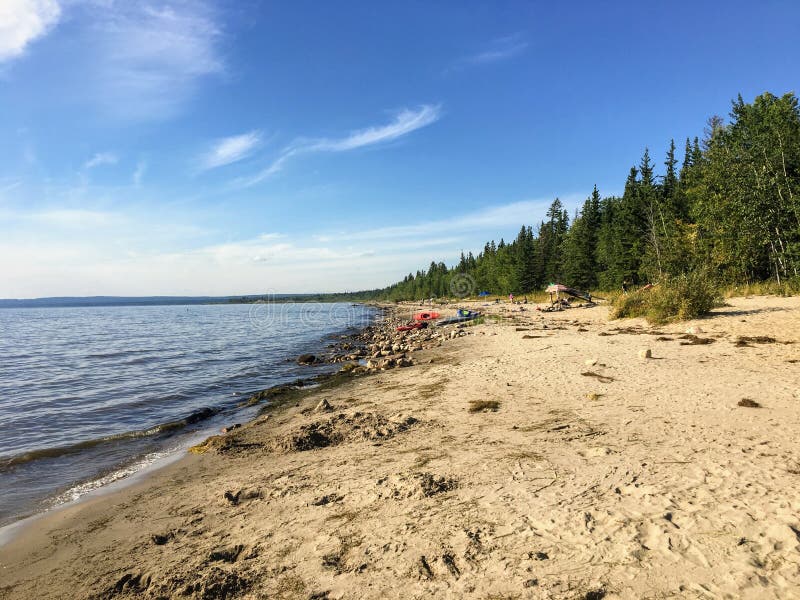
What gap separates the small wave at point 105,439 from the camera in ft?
30.3

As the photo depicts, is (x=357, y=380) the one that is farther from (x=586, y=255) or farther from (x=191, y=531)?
(x=586, y=255)

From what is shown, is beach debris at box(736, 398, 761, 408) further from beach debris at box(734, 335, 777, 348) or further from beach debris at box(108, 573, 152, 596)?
beach debris at box(108, 573, 152, 596)

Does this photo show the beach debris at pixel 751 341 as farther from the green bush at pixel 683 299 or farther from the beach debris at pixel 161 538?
the beach debris at pixel 161 538

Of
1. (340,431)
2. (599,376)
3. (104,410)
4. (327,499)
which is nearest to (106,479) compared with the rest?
(340,431)

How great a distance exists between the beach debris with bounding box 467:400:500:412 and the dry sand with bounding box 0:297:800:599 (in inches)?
2.9

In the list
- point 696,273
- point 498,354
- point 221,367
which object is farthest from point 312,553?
point 696,273

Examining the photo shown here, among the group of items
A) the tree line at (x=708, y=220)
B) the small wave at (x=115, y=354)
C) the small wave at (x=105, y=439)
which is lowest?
the small wave at (x=105, y=439)

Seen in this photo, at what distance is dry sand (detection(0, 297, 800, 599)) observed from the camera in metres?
3.57

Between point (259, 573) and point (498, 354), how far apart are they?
45.6 feet

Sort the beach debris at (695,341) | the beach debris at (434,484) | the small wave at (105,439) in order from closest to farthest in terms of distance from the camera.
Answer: the beach debris at (434,484) → the small wave at (105,439) → the beach debris at (695,341)

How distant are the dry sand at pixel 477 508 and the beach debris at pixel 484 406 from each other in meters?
0.07

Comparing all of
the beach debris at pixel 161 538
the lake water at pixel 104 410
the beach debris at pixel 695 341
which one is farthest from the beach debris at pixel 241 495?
the beach debris at pixel 695 341

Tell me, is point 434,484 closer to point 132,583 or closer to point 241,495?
point 241,495

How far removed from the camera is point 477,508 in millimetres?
4719
